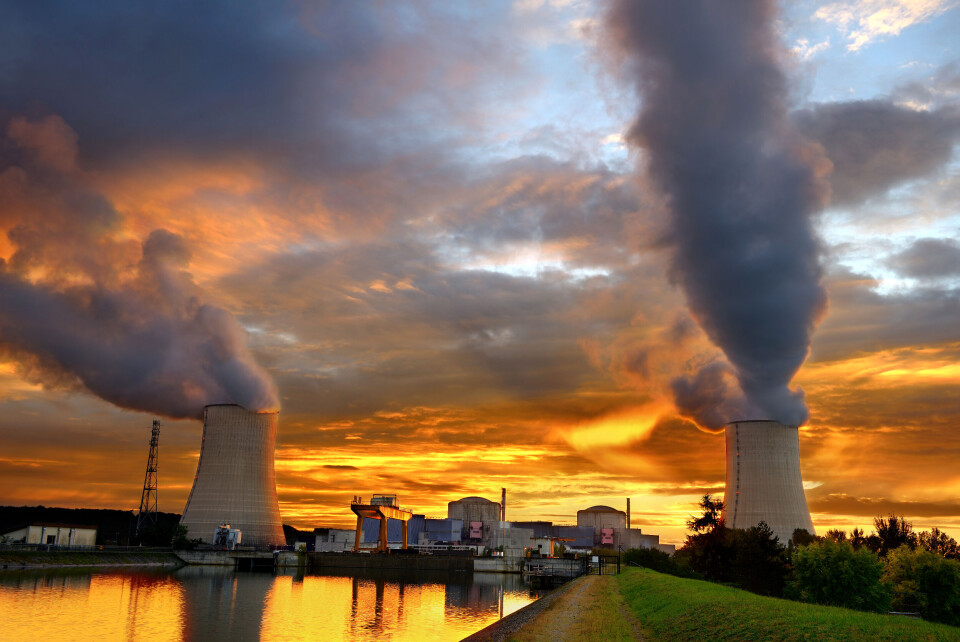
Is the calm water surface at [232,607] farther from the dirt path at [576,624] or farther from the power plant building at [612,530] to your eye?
the power plant building at [612,530]

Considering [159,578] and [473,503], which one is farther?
[473,503]

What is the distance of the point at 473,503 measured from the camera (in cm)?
13238

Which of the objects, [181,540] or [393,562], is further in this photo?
[393,562]

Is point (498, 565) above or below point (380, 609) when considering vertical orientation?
below

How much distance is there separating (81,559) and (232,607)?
3451 cm

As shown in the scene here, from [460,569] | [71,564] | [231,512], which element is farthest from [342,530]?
[71,564]

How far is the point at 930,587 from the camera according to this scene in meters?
30.5

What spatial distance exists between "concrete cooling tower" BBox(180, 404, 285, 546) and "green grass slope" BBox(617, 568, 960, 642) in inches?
2015

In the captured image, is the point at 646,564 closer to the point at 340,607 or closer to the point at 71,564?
the point at 340,607

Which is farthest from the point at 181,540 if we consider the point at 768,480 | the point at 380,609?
the point at 768,480

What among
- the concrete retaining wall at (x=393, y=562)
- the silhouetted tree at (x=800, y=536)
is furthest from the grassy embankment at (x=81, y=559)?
the silhouetted tree at (x=800, y=536)

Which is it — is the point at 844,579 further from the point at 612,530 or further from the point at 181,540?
the point at 612,530

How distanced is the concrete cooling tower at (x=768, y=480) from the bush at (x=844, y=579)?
26519 millimetres

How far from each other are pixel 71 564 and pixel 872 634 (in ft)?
221
